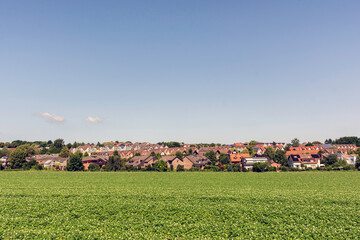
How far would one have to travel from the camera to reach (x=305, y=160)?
85375 millimetres

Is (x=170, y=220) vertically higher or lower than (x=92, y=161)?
higher

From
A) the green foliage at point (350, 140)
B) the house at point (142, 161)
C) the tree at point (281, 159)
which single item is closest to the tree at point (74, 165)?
the house at point (142, 161)

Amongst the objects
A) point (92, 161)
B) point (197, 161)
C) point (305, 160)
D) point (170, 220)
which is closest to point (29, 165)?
point (92, 161)

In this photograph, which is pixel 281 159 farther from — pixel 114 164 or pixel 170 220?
pixel 170 220

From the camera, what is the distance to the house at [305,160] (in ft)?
277

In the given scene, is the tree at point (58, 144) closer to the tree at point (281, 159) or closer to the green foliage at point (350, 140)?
the tree at point (281, 159)

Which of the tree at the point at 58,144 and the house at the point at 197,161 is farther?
the tree at the point at 58,144

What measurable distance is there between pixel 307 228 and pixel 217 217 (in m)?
5.56

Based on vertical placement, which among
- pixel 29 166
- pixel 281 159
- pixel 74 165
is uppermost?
pixel 281 159

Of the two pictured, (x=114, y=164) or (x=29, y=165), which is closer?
(x=114, y=164)

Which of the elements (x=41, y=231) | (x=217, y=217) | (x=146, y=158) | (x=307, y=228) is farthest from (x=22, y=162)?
(x=307, y=228)

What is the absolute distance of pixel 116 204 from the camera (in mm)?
18500

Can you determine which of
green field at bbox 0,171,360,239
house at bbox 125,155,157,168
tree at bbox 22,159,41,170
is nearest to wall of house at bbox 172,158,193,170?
house at bbox 125,155,157,168

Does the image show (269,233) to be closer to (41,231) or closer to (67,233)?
(67,233)
